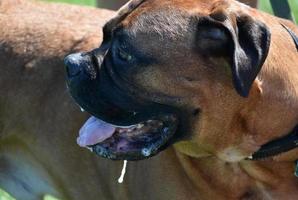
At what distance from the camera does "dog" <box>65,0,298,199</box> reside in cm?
403

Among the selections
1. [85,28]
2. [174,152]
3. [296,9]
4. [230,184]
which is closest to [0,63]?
[85,28]

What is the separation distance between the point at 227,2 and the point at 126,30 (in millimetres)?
457

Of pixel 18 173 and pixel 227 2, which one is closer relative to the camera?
pixel 227 2

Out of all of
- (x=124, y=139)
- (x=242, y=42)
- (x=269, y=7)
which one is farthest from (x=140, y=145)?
(x=269, y=7)

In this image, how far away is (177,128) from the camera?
4.15m

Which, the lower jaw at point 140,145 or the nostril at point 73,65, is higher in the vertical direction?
the nostril at point 73,65

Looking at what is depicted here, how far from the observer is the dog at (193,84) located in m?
4.03

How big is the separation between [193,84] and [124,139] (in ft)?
1.52

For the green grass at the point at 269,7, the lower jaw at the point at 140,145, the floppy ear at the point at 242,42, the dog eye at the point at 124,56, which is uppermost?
the floppy ear at the point at 242,42

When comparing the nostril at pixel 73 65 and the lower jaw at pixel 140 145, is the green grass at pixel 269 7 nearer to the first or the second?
the lower jaw at pixel 140 145

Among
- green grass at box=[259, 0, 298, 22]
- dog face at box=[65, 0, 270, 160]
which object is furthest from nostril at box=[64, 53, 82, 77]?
green grass at box=[259, 0, 298, 22]

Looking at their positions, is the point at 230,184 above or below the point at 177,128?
below

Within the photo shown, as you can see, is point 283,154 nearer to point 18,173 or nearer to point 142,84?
point 142,84

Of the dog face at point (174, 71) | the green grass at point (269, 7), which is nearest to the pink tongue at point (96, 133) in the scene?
the dog face at point (174, 71)
